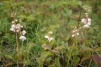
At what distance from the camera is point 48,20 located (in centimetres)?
276

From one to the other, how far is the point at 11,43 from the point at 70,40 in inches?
24.0

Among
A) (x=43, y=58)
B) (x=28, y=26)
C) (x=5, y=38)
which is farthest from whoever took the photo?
(x=28, y=26)

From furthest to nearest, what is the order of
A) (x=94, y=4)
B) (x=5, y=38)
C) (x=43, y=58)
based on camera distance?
(x=94, y=4), (x=5, y=38), (x=43, y=58)

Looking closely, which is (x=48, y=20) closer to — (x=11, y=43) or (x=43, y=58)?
(x=11, y=43)

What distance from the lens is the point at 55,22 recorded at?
2686 millimetres

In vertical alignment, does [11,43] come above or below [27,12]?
below

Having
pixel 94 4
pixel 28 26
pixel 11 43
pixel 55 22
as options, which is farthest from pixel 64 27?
pixel 94 4

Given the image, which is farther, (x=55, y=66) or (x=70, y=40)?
(x=70, y=40)

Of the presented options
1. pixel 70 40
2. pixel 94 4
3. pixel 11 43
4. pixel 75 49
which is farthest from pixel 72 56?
pixel 94 4

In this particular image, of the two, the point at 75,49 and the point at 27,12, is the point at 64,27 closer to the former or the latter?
the point at 27,12

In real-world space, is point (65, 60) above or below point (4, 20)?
below

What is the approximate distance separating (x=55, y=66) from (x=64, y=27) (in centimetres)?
84

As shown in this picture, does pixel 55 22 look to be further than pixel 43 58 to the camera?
Yes

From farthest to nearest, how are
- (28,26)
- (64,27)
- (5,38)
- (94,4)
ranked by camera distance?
(94,4), (64,27), (28,26), (5,38)
